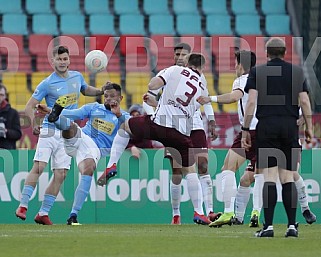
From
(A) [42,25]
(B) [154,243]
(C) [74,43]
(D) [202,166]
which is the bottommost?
(B) [154,243]

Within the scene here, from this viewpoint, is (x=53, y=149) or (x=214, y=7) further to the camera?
(x=214, y=7)

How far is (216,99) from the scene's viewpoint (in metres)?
11.4

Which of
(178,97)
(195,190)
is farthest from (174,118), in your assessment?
(195,190)

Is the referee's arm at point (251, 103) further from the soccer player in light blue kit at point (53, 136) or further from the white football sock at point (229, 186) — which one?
the soccer player in light blue kit at point (53, 136)

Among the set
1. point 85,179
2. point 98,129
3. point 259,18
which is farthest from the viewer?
point 259,18

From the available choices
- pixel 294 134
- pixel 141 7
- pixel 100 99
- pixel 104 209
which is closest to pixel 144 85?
pixel 100 99

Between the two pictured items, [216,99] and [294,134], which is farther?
[216,99]

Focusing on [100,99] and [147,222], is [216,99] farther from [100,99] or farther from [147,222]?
[100,99]

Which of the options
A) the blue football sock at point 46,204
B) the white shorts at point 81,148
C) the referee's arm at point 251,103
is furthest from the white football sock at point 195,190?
the referee's arm at point 251,103

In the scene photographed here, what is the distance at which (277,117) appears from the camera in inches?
372

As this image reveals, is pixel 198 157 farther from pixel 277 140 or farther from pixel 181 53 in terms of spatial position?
pixel 277 140

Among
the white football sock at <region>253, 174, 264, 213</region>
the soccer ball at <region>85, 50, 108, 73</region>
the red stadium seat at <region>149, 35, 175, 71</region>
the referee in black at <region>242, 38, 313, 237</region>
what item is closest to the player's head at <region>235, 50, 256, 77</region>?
the white football sock at <region>253, 174, 264, 213</region>

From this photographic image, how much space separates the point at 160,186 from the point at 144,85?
5708 millimetres

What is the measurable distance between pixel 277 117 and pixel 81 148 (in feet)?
11.9
